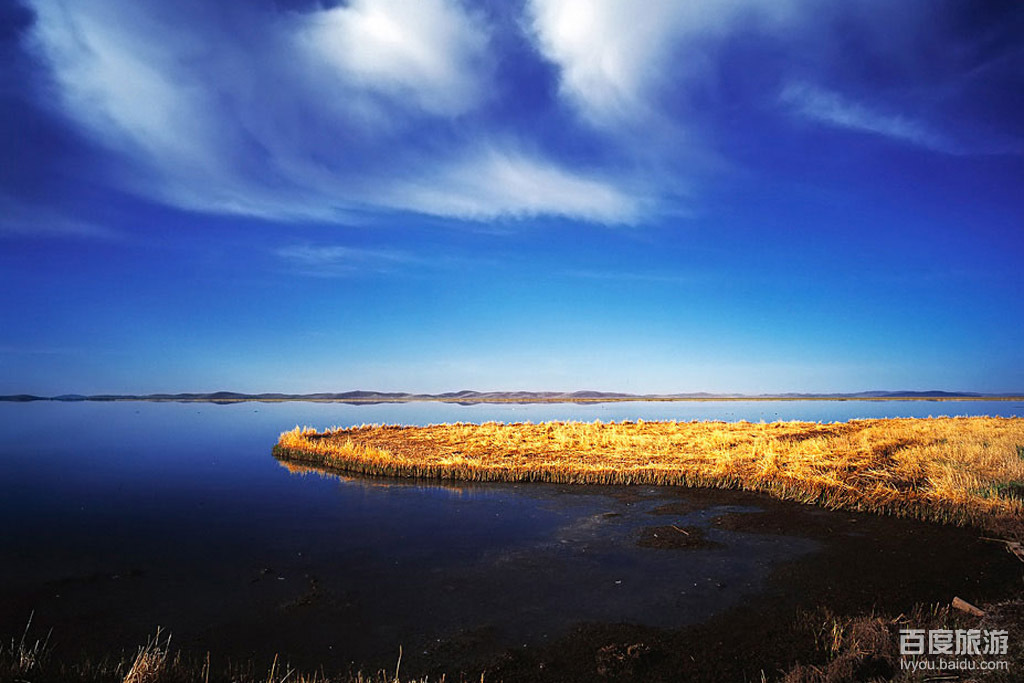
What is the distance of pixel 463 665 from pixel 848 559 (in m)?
8.67

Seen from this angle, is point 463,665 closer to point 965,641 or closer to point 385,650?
point 385,650

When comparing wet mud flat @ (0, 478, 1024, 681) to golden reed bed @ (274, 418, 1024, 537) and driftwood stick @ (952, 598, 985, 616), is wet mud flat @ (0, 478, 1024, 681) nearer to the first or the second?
driftwood stick @ (952, 598, 985, 616)

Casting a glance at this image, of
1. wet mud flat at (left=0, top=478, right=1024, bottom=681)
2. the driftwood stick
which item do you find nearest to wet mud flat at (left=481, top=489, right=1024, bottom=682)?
wet mud flat at (left=0, top=478, right=1024, bottom=681)

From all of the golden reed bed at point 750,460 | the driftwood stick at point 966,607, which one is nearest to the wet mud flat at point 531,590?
the driftwood stick at point 966,607

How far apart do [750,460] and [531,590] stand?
568 inches

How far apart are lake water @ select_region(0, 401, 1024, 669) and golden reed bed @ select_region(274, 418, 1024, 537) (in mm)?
1506

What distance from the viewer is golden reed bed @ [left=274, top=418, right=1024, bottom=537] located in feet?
49.4

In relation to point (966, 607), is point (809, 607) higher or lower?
lower

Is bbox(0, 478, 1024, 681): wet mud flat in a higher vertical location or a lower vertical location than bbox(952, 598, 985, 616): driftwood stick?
lower

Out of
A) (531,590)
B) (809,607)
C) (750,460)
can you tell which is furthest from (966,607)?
(750,460)

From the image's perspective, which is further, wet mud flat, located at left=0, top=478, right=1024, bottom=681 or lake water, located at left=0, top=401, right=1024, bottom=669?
lake water, located at left=0, top=401, right=1024, bottom=669

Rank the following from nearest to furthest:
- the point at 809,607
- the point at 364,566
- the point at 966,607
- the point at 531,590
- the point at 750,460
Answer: the point at 966,607 < the point at 809,607 < the point at 531,590 < the point at 364,566 < the point at 750,460

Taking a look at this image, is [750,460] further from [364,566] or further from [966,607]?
[364,566]

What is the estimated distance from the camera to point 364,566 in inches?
464
